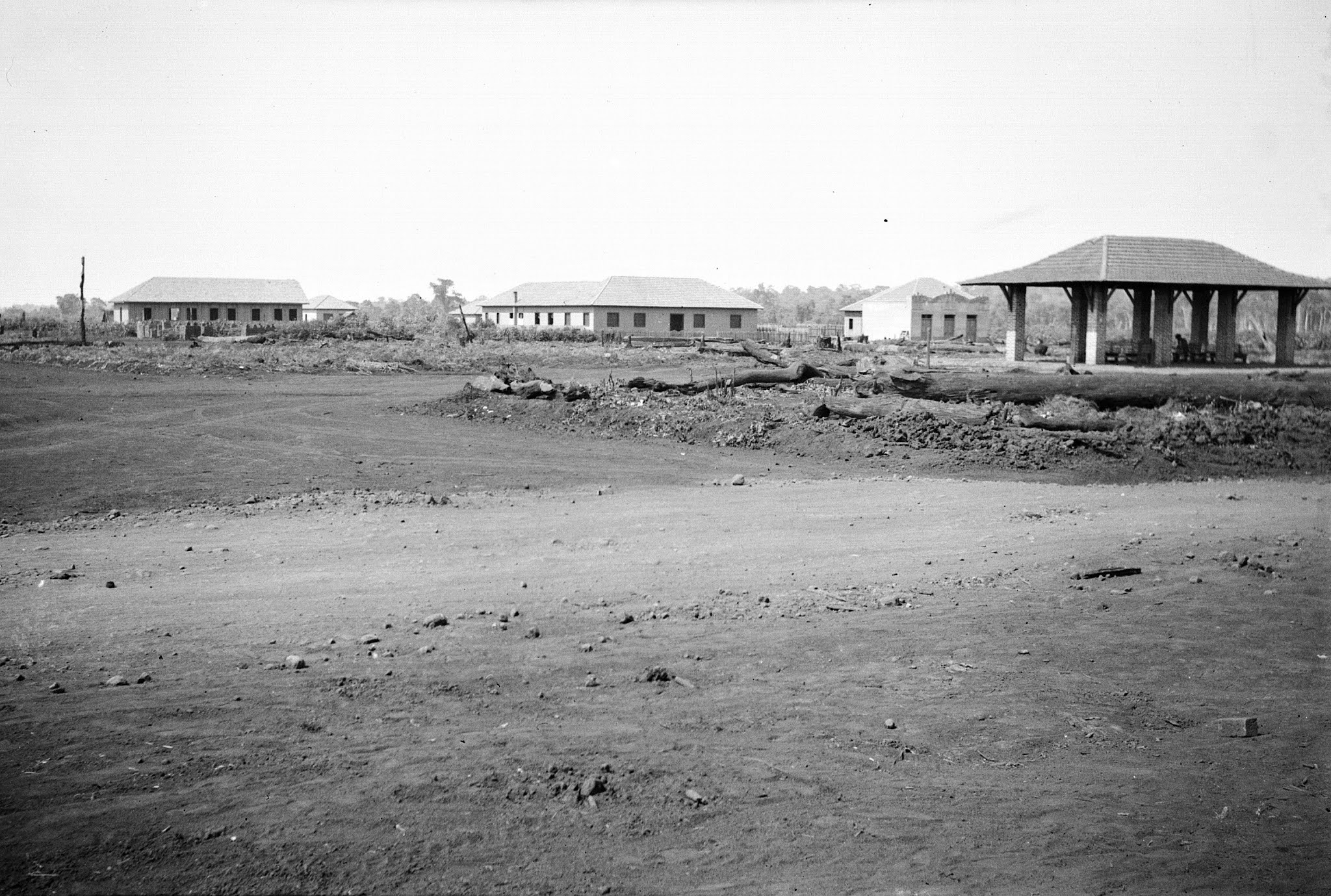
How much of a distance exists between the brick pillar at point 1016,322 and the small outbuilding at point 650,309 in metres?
31.7

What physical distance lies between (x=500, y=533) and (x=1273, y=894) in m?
8.49

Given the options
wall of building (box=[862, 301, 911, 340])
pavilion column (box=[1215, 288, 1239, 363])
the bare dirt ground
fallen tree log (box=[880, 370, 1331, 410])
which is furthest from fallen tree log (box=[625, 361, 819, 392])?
wall of building (box=[862, 301, 911, 340])

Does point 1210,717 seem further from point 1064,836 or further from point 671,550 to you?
point 671,550

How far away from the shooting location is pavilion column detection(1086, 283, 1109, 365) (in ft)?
123

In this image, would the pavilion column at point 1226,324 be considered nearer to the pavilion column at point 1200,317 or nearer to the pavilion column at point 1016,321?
the pavilion column at point 1200,317

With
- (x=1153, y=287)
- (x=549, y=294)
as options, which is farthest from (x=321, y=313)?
(x=1153, y=287)

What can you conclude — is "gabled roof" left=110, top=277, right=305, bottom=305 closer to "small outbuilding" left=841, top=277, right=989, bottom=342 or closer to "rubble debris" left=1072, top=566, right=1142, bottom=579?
"small outbuilding" left=841, top=277, right=989, bottom=342

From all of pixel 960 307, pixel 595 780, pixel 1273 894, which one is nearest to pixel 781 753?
pixel 595 780

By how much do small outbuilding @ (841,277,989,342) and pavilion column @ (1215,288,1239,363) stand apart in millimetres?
26512

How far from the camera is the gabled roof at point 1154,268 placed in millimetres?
37188

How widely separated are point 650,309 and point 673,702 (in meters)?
68.3

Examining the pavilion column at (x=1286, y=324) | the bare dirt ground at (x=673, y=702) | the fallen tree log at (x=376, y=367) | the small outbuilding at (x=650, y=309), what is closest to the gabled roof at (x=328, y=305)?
the small outbuilding at (x=650, y=309)

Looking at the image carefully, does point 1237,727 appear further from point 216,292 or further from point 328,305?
point 328,305

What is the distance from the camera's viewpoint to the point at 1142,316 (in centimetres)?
3900
